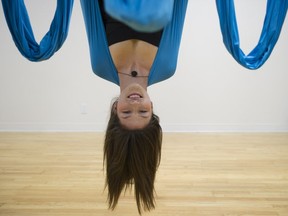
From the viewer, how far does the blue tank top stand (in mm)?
1282

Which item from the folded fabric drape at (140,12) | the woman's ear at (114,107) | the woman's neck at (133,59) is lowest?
the woman's ear at (114,107)

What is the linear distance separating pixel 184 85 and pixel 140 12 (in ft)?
9.35

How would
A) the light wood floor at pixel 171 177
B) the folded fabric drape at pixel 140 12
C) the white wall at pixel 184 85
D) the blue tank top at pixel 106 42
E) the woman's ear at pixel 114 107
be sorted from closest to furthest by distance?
the folded fabric drape at pixel 140 12 < the blue tank top at pixel 106 42 < the woman's ear at pixel 114 107 < the light wood floor at pixel 171 177 < the white wall at pixel 184 85

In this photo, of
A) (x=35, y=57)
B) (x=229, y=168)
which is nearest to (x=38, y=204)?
(x=35, y=57)

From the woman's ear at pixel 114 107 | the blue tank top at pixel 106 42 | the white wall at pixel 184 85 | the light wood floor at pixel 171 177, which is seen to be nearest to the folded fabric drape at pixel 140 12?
the blue tank top at pixel 106 42

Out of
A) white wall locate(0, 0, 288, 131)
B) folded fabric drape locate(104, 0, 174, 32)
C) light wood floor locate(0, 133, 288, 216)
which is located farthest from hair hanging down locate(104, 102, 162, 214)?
white wall locate(0, 0, 288, 131)

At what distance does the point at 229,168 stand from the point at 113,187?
149cm

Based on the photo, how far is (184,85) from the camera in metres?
3.77

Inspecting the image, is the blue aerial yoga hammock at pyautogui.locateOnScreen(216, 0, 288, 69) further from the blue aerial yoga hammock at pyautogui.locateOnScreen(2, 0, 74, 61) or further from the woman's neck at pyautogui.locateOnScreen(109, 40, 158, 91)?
the blue aerial yoga hammock at pyautogui.locateOnScreen(2, 0, 74, 61)

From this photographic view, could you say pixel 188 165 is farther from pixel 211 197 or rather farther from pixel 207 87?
pixel 207 87

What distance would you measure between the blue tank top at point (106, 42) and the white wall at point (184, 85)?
240cm

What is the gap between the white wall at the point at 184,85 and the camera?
12.2 feet

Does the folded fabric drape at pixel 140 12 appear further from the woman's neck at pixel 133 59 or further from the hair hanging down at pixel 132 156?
the hair hanging down at pixel 132 156

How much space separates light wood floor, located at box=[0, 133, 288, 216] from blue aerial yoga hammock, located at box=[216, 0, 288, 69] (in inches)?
35.8
